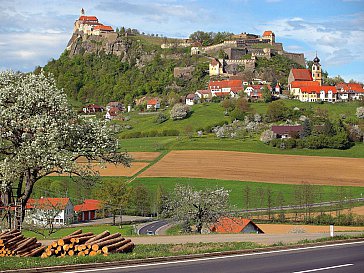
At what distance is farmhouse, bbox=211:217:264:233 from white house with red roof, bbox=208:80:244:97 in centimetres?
10585

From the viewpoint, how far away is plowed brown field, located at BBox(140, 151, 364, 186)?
7956 centimetres

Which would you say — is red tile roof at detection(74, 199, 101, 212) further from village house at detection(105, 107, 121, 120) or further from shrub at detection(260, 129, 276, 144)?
village house at detection(105, 107, 121, 120)

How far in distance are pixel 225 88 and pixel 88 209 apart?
296 feet

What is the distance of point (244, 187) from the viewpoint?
2958 inches

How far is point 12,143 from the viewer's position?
2655 cm

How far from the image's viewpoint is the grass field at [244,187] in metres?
69.8

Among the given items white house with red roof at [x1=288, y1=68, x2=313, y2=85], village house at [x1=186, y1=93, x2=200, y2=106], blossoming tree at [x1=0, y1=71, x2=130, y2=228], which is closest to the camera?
blossoming tree at [x1=0, y1=71, x2=130, y2=228]

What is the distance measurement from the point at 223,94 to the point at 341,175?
7779 cm

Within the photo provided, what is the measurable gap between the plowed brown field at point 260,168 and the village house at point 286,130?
1185 centimetres

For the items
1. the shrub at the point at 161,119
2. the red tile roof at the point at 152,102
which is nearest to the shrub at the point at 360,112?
the shrub at the point at 161,119

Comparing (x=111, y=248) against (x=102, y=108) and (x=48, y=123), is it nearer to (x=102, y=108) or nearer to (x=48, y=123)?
(x=48, y=123)

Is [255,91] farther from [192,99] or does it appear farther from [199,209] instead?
[199,209]

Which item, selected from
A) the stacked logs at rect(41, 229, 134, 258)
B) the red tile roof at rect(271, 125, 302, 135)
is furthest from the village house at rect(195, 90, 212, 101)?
the stacked logs at rect(41, 229, 134, 258)

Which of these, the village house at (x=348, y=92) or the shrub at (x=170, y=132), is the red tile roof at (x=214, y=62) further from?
the shrub at (x=170, y=132)
